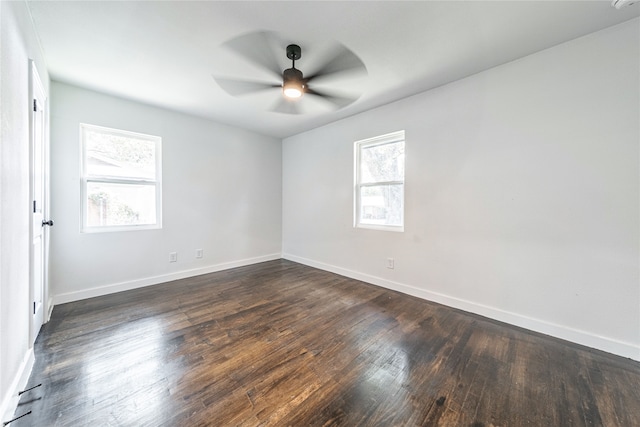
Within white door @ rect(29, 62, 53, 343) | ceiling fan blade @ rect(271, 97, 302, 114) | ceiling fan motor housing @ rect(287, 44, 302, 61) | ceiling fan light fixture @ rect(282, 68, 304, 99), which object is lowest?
white door @ rect(29, 62, 53, 343)

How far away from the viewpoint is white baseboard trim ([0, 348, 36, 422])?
122 centimetres

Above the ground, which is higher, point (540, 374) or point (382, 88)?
point (382, 88)

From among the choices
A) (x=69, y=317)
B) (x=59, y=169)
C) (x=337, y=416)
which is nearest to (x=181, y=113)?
(x=59, y=169)

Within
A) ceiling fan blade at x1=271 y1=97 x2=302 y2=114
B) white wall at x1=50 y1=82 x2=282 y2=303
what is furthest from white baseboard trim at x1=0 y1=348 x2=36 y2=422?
ceiling fan blade at x1=271 y1=97 x2=302 y2=114

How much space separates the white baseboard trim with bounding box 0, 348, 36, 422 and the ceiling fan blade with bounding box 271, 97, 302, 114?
3.12 metres

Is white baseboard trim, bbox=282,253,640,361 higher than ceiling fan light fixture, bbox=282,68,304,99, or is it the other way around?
ceiling fan light fixture, bbox=282,68,304,99

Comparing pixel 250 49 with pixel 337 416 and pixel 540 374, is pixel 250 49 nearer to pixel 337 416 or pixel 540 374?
pixel 337 416

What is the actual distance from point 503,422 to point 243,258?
397 cm

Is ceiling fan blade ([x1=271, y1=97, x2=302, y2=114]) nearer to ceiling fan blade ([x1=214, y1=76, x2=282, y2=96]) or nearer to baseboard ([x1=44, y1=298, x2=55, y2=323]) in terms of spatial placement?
ceiling fan blade ([x1=214, y1=76, x2=282, y2=96])

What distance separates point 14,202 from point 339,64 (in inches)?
94.2

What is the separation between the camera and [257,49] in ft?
6.75

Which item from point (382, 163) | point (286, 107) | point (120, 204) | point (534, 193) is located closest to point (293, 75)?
point (286, 107)

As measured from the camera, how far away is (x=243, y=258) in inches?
173

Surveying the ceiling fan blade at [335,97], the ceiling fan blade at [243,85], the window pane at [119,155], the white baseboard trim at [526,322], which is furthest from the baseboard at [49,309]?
the white baseboard trim at [526,322]
